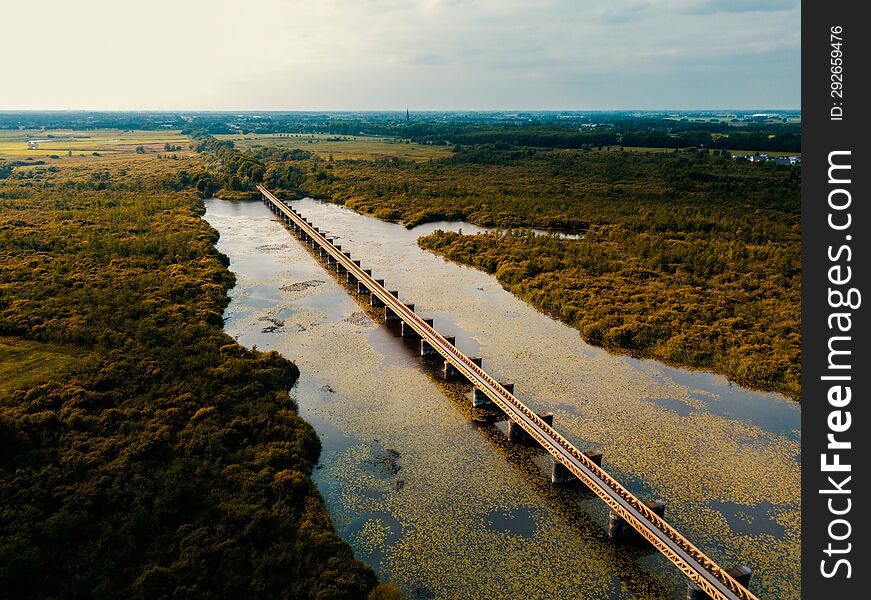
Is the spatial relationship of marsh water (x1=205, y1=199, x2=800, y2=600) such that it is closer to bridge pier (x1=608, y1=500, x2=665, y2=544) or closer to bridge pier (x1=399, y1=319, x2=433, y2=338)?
bridge pier (x1=608, y1=500, x2=665, y2=544)

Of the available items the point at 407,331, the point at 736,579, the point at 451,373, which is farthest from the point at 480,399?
the point at 736,579

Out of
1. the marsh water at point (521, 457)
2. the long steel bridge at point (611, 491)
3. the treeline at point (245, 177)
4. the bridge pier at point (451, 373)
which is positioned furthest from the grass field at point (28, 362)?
the treeline at point (245, 177)

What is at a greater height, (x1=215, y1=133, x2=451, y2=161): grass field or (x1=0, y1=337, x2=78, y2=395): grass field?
(x1=215, y1=133, x2=451, y2=161): grass field

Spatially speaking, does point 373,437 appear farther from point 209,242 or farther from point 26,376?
point 209,242

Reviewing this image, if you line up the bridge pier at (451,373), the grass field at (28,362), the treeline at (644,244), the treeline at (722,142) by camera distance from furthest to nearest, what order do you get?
the treeline at (722,142) < the treeline at (644,244) < the bridge pier at (451,373) < the grass field at (28,362)

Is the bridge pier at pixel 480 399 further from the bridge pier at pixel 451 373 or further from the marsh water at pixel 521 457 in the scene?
the bridge pier at pixel 451 373

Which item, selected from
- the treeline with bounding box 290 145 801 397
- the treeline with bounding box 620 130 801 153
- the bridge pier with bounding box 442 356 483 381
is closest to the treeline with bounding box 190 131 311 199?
the treeline with bounding box 290 145 801 397

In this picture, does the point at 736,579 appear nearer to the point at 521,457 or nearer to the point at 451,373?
the point at 521,457
